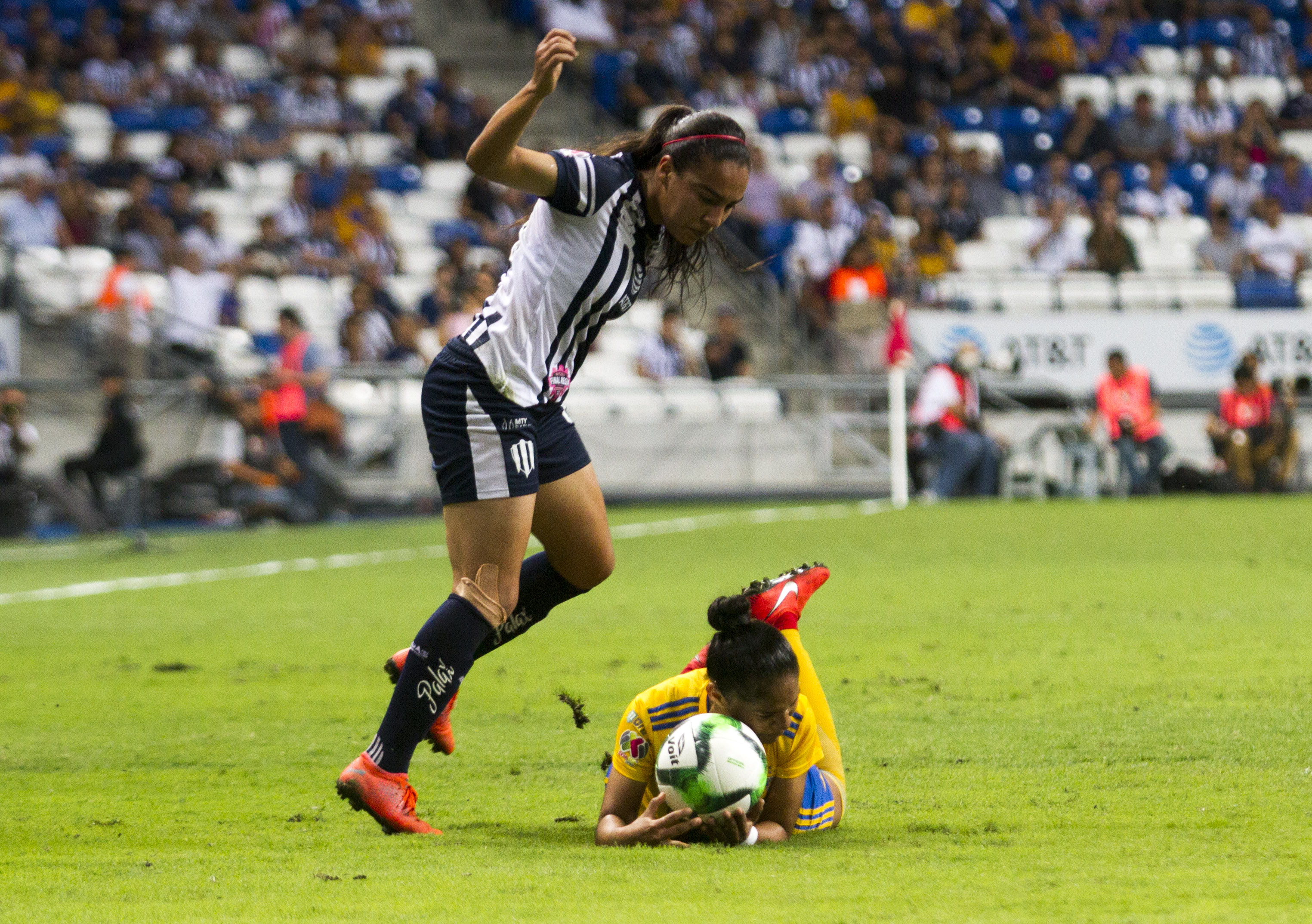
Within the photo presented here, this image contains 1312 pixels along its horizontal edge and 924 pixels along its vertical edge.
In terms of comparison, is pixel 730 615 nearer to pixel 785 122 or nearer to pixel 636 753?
pixel 636 753

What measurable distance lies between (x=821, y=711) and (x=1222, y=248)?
1752cm

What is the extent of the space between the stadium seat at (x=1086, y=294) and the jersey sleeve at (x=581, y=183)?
1537cm

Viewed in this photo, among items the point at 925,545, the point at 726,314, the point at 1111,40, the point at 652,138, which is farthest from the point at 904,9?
the point at 652,138

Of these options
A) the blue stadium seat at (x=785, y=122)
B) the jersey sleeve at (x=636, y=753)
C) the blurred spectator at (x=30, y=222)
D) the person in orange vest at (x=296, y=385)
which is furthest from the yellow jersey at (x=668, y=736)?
the blue stadium seat at (x=785, y=122)

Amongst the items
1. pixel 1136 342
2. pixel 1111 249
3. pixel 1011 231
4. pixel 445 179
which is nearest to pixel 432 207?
pixel 445 179

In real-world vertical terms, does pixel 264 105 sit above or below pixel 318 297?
above

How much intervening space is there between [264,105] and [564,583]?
1769cm

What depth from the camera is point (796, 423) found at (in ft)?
57.7

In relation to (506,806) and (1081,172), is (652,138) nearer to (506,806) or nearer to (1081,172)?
(506,806)

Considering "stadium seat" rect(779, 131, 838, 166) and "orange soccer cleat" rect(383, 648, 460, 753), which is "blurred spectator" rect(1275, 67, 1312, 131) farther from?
"orange soccer cleat" rect(383, 648, 460, 753)

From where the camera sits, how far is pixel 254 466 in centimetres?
1584

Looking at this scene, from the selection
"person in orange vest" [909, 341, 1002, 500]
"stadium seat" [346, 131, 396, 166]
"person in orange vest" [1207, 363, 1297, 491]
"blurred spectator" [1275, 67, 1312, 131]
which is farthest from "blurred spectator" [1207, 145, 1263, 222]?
"stadium seat" [346, 131, 396, 166]

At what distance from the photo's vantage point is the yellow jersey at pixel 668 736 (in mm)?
4039

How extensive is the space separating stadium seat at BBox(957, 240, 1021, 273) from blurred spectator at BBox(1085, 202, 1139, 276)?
1010mm
